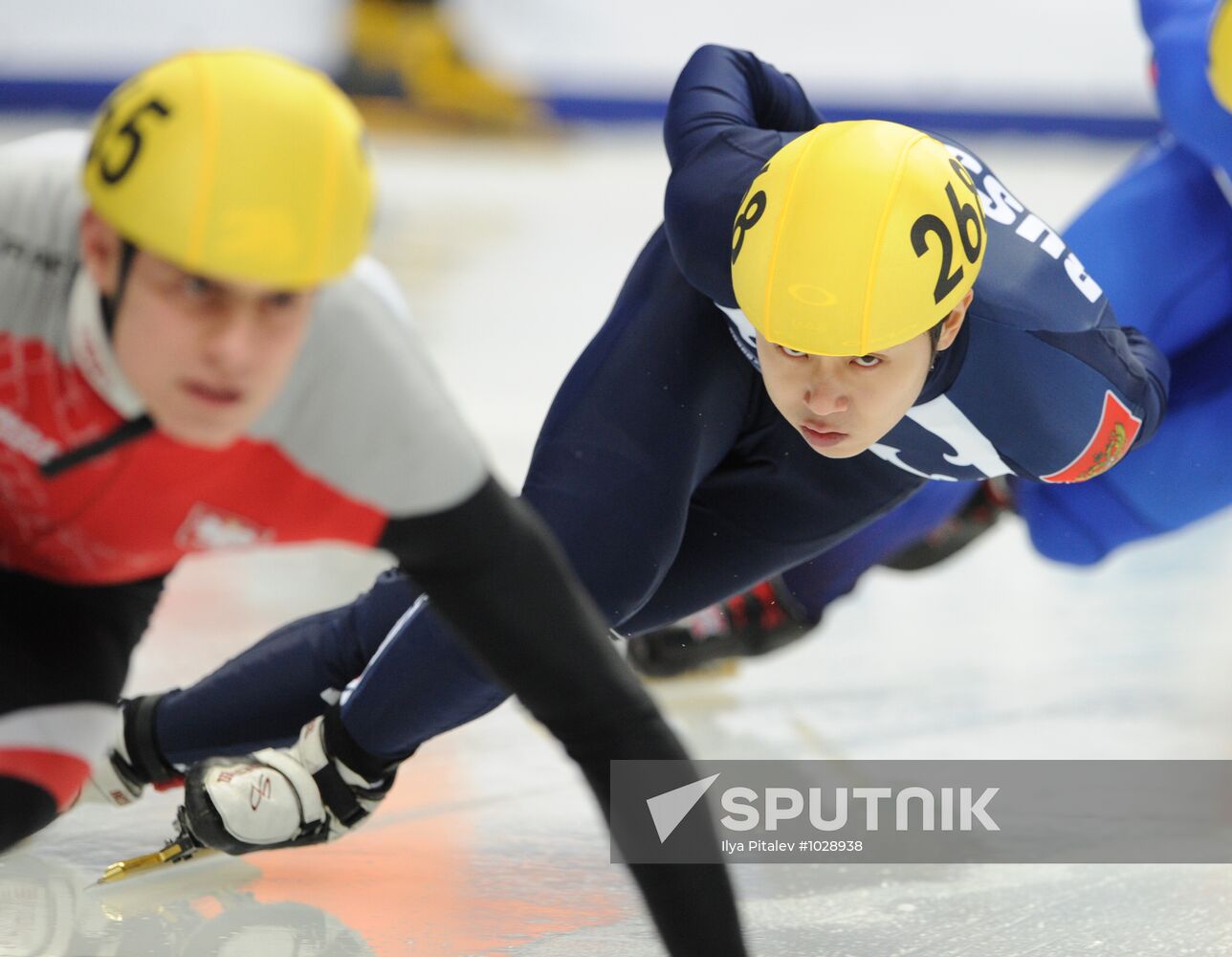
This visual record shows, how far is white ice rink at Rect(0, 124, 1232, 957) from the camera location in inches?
80.7

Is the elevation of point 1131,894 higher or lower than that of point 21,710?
lower

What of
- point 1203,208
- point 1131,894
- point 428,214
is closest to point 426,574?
point 1131,894

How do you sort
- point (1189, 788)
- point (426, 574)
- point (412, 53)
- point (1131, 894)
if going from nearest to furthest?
point (426, 574) → point (1131, 894) → point (1189, 788) → point (412, 53)

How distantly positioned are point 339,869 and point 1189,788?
134 centimetres

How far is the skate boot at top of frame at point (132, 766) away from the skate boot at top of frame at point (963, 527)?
4.44 feet

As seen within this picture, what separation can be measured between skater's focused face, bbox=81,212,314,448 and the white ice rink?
Result: 2.74 feet

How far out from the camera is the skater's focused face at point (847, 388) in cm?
188

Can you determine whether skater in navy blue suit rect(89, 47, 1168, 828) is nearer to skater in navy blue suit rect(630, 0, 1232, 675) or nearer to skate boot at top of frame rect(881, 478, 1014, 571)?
skater in navy blue suit rect(630, 0, 1232, 675)

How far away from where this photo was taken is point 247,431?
1.50 m

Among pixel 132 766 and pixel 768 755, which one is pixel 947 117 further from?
pixel 132 766

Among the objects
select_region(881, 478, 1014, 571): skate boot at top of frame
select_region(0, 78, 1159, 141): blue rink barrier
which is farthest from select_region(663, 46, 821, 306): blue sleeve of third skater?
select_region(0, 78, 1159, 141): blue rink barrier

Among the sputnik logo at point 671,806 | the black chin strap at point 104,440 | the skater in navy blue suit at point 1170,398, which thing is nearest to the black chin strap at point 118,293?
the black chin strap at point 104,440

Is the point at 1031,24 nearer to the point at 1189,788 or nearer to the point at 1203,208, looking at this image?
the point at 1203,208

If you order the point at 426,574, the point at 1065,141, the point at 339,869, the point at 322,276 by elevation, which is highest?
the point at 322,276
